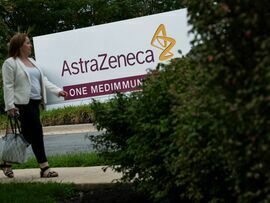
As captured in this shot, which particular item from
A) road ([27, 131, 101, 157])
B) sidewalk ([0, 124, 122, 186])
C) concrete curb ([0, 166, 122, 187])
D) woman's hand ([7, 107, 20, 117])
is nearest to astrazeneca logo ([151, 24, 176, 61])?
road ([27, 131, 101, 157])

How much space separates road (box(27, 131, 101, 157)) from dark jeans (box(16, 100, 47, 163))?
156 inches

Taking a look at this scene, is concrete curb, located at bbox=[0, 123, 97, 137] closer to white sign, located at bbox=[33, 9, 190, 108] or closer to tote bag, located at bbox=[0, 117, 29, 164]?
white sign, located at bbox=[33, 9, 190, 108]

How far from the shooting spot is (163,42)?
808 inches

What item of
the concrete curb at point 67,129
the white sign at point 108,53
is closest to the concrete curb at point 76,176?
the concrete curb at point 67,129

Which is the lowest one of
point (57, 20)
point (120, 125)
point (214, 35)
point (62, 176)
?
point (62, 176)

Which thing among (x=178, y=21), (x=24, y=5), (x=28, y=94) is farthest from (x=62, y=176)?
(x=24, y=5)

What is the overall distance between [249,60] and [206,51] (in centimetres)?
24

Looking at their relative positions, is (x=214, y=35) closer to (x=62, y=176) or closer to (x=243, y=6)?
(x=243, y=6)

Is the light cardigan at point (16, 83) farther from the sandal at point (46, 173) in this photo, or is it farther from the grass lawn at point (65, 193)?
the grass lawn at point (65, 193)

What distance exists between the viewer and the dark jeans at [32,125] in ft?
25.9

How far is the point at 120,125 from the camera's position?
5.88m

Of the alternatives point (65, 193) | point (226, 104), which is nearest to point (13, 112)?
point (65, 193)

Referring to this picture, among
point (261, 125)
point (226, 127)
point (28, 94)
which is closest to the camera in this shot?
point (261, 125)

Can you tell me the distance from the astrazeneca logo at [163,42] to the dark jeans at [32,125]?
12.6 meters
